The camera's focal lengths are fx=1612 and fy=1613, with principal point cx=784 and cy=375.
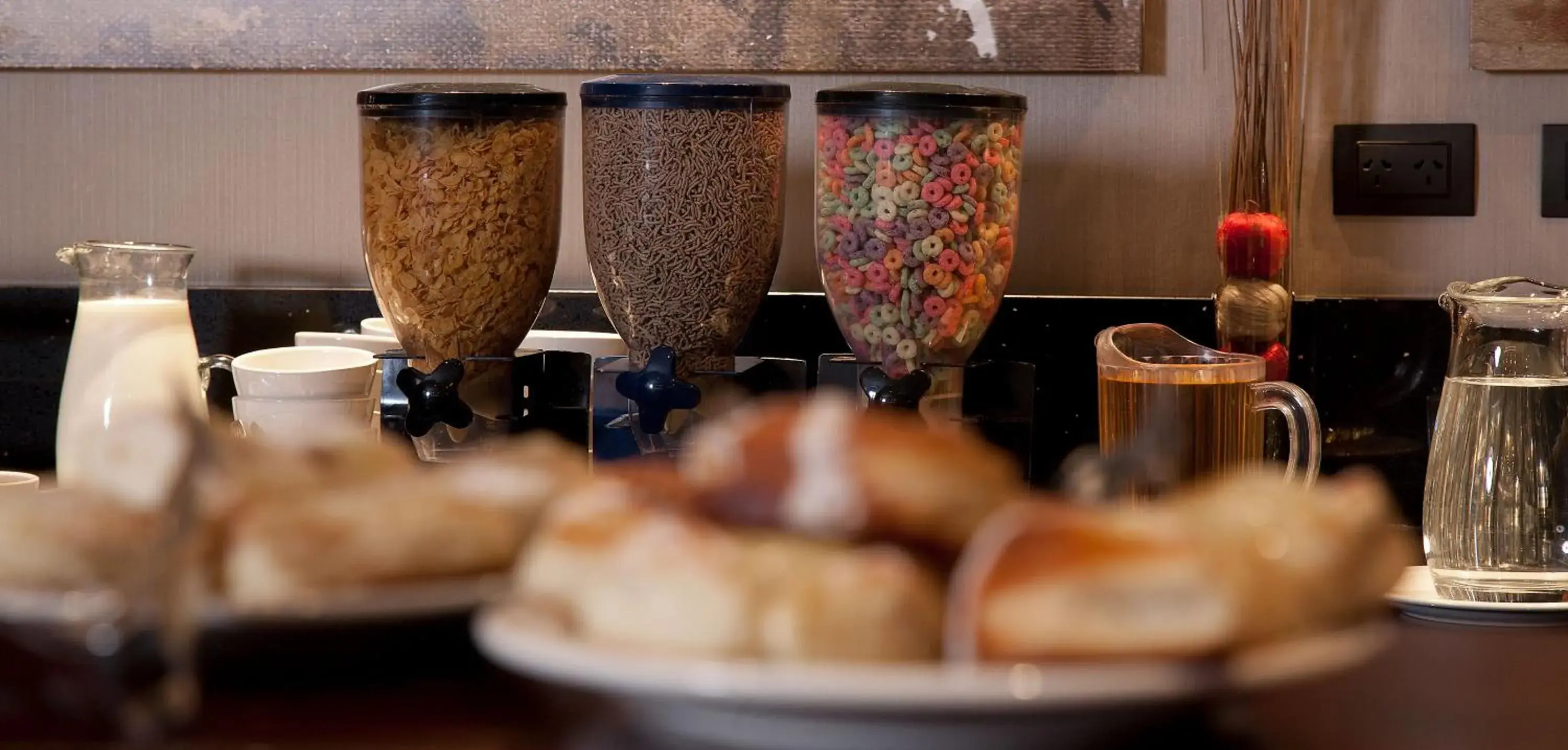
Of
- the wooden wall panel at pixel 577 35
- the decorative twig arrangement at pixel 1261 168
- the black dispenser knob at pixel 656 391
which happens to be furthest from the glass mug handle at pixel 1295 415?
the wooden wall panel at pixel 577 35

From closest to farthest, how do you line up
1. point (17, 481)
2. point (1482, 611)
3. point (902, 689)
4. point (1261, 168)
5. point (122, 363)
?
1. point (902, 689)
2. point (1482, 611)
3. point (17, 481)
4. point (122, 363)
5. point (1261, 168)

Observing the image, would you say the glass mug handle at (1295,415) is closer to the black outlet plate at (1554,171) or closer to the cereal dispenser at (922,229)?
the cereal dispenser at (922,229)

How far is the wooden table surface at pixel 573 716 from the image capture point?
1.38ft

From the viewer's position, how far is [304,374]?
3.72 ft

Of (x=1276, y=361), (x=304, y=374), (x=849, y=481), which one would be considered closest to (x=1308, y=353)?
(x=1276, y=361)

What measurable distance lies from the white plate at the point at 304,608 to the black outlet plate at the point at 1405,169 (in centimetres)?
116

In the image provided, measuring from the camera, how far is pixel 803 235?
1.46m

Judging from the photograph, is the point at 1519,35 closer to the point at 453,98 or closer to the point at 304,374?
the point at 453,98

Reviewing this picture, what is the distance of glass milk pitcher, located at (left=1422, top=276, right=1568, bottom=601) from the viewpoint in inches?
30.4

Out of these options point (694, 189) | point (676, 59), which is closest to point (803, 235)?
point (676, 59)

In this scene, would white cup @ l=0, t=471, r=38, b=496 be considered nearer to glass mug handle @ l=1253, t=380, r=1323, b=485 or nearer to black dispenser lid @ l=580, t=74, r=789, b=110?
black dispenser lid @ l=580, t=74, r=789, b=110

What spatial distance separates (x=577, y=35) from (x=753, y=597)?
1136 millimetres

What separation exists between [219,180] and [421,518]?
3.82 ft

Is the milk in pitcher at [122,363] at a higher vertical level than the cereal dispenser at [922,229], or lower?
lower
